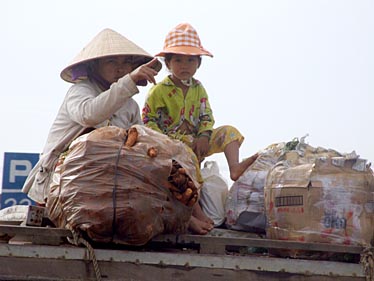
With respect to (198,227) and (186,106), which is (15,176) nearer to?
(186,106)

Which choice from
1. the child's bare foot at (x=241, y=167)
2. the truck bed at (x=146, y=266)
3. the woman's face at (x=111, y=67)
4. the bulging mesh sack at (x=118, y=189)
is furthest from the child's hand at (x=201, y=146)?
the truck bed at (x=146, y=266)

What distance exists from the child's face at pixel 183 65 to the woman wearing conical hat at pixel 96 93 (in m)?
0.41

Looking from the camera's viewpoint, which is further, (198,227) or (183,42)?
(183,42)

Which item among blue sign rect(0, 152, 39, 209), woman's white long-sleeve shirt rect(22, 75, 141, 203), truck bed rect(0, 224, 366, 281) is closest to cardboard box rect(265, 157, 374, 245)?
truck bed rect(0, 224, 366, 281)

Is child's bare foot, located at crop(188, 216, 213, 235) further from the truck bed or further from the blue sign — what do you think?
the blue sign

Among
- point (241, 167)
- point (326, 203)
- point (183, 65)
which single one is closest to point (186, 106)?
point (183, 65)

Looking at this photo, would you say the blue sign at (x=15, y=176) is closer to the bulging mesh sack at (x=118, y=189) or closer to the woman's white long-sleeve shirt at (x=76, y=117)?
the woman's white long-sleeve shirt at (x=76, y=117)

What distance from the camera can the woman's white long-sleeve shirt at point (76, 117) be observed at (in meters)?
3.54

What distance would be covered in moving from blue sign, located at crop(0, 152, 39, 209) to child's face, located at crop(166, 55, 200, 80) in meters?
2.19

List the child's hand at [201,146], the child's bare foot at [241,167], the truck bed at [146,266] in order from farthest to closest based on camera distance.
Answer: the child's hand at [201,146] < the child's bare foot at [241,167] < the truck bed at [146,266]

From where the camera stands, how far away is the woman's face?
4.17 metres

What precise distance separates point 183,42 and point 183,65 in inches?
6.7

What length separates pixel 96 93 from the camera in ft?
13.2

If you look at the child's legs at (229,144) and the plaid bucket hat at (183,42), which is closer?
the child's legs at (229,144)
